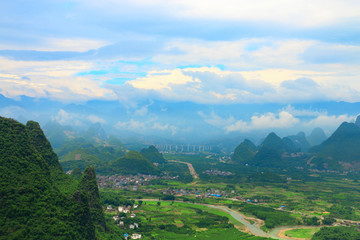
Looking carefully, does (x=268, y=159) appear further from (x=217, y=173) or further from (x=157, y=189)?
(x=157, y=189)

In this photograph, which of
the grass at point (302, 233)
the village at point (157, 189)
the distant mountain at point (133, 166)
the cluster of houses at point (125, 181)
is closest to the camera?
the grass at point (302, 233)

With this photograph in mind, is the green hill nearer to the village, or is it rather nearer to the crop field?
the village

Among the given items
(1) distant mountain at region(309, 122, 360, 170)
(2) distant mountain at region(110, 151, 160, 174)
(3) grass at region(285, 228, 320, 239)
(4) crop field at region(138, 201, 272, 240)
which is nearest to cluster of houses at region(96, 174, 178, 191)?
(2) distant mountain at region(110, 151, 160, 174)

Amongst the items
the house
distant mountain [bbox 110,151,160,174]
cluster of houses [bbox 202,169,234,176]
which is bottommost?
cluster of houses [bbox 202,169,234,176]

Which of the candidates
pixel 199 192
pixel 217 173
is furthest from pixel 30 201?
pixel 217 173

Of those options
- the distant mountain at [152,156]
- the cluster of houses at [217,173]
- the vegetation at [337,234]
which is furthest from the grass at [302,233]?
the distant mountain at [152,156]

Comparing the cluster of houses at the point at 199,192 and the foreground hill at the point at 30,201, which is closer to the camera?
→ the foreground hill at the point at 30,201

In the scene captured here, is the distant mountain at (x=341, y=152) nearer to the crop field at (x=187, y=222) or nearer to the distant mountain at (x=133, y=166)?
the distant mountain at (x=133, y=166)
